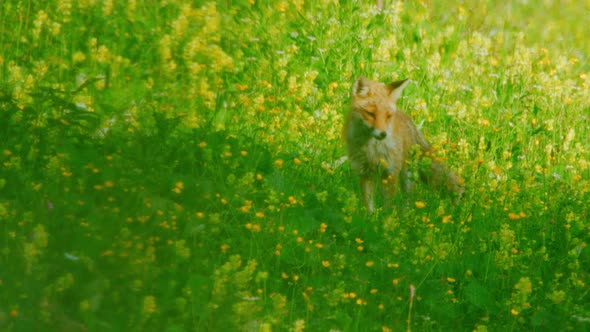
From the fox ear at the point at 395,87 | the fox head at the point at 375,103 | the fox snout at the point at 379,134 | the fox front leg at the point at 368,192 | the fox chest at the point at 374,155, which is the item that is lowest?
the fox front leg at the point at 368,192

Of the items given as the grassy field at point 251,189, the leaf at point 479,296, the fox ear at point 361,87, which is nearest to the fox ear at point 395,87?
the fox ear at point 361,87

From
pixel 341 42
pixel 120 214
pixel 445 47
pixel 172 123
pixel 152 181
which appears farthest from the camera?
pixel 445 47

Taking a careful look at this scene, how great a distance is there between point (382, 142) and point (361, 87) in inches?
20.0

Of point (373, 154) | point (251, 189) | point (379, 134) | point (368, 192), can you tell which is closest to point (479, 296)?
point (251, 189)

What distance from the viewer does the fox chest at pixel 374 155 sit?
652 cm

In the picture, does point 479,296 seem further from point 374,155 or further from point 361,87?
point 361,87

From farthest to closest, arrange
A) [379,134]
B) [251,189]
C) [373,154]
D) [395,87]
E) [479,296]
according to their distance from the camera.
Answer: [373,154] < [395,87] < [379,134] < [251,189] < [479,296]

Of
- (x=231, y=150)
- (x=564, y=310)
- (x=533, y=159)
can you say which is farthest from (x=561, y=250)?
(x=231, y=150)

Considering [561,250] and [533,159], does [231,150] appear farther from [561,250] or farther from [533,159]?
[533,159]

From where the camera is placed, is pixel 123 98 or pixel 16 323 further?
A: pixel 123 98

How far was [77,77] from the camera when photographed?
227 inches

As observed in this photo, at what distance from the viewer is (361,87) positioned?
20.8 ft

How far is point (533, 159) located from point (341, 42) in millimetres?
2152

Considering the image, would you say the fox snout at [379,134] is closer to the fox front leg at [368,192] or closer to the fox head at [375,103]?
the fox head at [375,103]
